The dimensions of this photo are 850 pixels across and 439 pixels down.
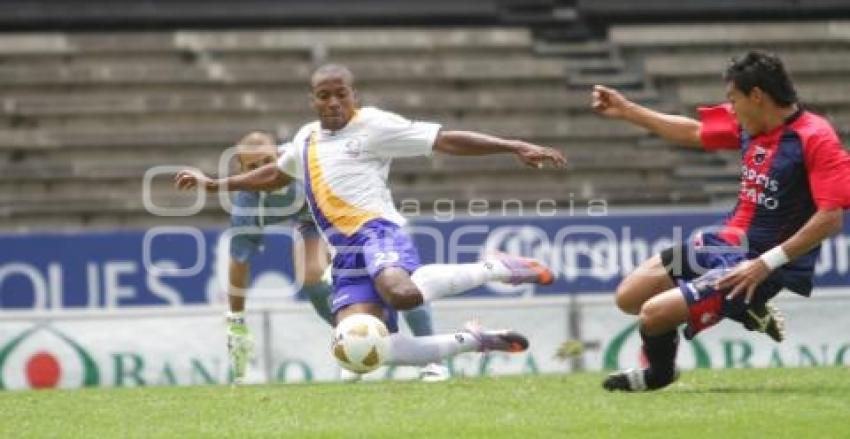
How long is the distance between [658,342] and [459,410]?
4.00 ft

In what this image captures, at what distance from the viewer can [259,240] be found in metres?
11.7

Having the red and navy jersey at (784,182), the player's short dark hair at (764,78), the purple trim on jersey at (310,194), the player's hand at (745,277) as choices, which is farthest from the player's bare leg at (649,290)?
the purple trim on jersey at (310,194)

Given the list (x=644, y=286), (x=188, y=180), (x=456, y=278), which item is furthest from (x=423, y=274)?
(x=188, y=180)

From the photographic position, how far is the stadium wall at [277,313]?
44.7 feet

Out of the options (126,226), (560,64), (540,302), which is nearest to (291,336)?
(540,302)

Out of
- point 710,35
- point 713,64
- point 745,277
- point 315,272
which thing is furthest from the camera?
point 710,35

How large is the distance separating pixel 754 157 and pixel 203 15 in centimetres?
1240

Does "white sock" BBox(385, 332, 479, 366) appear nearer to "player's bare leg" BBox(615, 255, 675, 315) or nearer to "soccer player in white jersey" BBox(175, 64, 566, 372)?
"soccer player in white jersey" BBox(175, 64, 566, 372)

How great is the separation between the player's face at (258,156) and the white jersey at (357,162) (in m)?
1.31

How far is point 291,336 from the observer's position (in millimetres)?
13734

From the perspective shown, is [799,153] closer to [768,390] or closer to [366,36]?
[768,390]

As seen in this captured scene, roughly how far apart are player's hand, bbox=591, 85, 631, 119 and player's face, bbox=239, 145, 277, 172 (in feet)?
9.42

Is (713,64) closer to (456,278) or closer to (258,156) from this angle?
(258,156)

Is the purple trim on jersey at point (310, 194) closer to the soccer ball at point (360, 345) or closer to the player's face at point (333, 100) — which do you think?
the player's face at point (333, 100)
